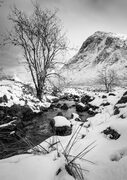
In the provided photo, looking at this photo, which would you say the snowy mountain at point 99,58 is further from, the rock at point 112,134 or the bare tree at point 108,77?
the rock at point 112,134

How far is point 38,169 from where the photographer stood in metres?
1.35

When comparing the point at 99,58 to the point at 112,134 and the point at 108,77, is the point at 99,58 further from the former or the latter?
the point at 112,134

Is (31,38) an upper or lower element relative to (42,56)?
upper

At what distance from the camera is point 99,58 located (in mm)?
124000

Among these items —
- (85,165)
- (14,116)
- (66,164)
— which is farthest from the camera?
(14,116)

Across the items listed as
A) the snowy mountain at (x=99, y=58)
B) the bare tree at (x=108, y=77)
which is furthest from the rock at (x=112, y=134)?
the snowy mountain at (x=99, y=58)

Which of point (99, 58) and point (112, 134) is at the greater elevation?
point (99, 58)

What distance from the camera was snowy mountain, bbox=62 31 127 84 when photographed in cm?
10062

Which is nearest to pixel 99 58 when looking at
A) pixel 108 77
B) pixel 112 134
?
pixel 108 77

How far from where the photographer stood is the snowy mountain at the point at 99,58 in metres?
101

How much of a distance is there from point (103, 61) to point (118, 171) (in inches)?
4854

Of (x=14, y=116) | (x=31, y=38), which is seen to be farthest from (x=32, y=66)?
(x=14, y=116)

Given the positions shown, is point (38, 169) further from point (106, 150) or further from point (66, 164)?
point (106, 150)

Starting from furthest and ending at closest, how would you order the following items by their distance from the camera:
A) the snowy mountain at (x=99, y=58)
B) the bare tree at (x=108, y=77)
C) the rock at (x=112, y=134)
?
the snowy mountain at (x=99, y=58) < the bare tree at (x=108, y=77) < the rock at (x=112, y=134)
